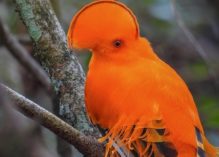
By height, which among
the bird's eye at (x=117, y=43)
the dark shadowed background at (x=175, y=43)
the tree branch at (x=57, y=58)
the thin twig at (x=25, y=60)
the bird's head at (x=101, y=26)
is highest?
the bird's head at (x=101, y=26)

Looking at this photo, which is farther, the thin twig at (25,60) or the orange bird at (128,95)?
the thin twig at (25,60)

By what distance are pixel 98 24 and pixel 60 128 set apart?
0.31m

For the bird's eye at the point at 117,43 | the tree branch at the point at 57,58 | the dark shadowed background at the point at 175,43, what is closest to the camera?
the bird's eye at the point at 117,43

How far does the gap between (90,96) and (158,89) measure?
0.61ft

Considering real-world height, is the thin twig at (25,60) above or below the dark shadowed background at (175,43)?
above

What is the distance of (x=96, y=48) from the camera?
1.38 m

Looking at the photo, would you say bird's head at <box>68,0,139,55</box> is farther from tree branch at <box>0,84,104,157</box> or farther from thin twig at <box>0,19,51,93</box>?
thin twig at <box>0,19,51,93</box>

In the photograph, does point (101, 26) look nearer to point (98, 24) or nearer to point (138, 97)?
point (98, 24)

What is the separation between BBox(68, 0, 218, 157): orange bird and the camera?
4.15 ft

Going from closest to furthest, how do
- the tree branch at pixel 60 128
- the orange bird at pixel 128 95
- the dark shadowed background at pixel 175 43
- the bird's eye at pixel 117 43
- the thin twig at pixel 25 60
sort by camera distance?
the tree branch at pixel 60 128 → the orange bird at pixel 128 95 → the bird's eye at pixel 117 43 → the thin twig at pixel 25 60 → the dark shadowed background at pixel 175 43

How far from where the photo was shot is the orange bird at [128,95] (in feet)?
4.15

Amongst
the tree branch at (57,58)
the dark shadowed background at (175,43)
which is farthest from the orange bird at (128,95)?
the dark shadowed background at (175,43)

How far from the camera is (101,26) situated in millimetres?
1335

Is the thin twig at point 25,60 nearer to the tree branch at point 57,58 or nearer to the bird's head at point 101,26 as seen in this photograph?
the tree branch at point 57,58
